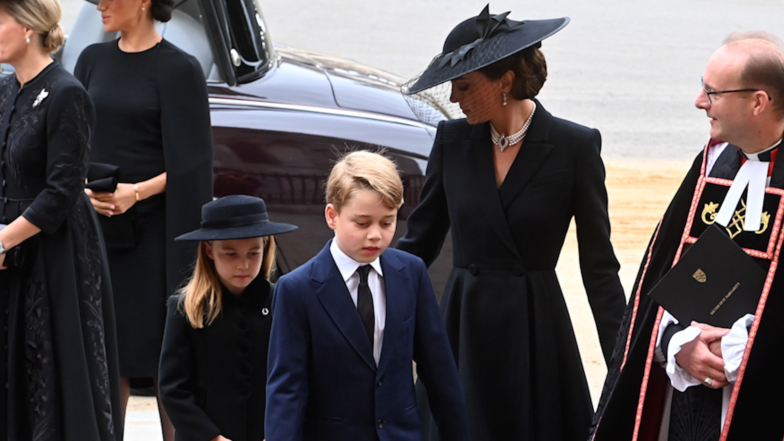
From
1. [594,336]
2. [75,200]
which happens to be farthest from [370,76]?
[75,200]

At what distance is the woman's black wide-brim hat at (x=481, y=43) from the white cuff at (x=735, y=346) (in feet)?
3.22

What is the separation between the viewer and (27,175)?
3.71 m

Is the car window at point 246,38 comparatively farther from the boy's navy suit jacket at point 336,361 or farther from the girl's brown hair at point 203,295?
the boy's navy suit jacket at point 336,361

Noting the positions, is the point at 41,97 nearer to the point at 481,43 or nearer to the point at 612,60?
the point at 481,43

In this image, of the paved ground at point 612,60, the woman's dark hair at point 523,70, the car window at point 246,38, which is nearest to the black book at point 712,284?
the woman's dark hair at point 523,70

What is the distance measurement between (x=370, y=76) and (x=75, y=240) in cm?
296

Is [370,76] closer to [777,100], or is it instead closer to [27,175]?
[27,175]

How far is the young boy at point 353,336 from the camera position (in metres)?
2.87

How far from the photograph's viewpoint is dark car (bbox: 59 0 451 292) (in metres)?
5.08

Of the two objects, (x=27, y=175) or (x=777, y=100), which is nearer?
(x=777, y=100)

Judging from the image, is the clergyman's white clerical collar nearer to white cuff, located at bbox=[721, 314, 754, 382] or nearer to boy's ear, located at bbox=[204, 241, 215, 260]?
white cuff, located at bbox=[721, 314, 754, 382]

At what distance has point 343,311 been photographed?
290 centimetres

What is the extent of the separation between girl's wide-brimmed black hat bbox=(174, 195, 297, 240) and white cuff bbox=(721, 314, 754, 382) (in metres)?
1.43

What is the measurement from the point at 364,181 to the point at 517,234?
619 mm
